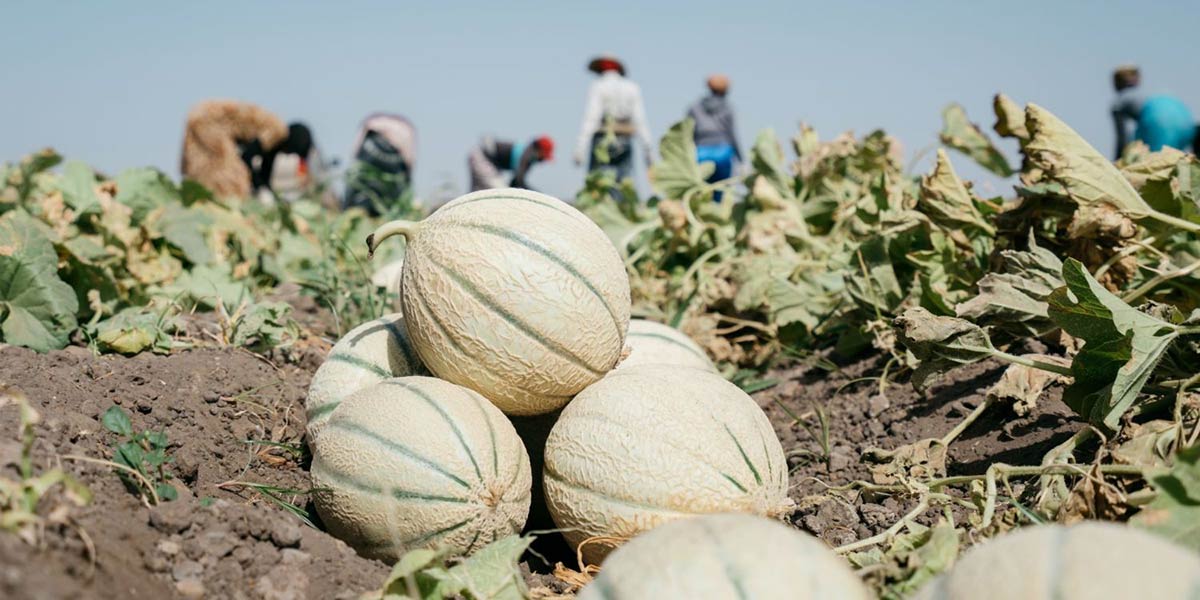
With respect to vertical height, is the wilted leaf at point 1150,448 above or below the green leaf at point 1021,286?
below

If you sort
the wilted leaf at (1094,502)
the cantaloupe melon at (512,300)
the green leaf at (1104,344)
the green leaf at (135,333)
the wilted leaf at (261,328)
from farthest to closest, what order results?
1. the wilted leaf at (261,328)
2. the green leaf at (135,333)
3. the cantaloupe melon at (512,300)
4. the green leaf at (1104,344)
5. the wilted leaf at (1094,502)

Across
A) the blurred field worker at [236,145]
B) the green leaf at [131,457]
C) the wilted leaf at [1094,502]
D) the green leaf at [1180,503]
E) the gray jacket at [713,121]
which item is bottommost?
the blurred field worker at [236,145]

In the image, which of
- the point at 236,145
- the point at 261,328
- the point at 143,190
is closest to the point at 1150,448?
the point at 261,328

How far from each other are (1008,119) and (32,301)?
3592mm

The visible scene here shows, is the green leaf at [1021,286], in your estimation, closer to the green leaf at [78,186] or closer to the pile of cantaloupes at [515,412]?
the pile of cantaloupes at [515,412]

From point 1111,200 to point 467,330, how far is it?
6.97 feet

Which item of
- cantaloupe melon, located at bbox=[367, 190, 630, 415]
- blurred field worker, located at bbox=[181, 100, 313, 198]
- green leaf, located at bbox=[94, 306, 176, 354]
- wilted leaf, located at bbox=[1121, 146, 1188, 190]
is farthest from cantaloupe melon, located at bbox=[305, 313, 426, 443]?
blurred field worker, located at bbox=[181, 100, 313, 198]

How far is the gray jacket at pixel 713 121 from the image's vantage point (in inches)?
433

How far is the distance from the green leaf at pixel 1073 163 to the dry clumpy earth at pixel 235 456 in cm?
68

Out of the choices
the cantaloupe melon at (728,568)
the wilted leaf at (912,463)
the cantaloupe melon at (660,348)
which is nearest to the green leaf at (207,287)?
the cantaloupe melon at (660,348)

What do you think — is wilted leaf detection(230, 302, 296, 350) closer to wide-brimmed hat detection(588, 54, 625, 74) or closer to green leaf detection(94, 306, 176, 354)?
green leaf detection(94, 306, 176, 354)

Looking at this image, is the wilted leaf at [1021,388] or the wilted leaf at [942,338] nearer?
the wilted leaf at [942,338]

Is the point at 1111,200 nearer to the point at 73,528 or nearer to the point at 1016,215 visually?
the point at 1016,215

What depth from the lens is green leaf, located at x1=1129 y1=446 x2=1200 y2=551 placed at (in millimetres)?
1719
